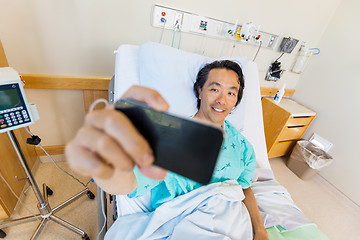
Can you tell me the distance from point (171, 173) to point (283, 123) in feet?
4.87

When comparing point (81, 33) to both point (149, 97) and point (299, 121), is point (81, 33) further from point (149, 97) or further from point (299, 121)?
point (299, 121)

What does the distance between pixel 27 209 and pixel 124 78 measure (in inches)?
45.8

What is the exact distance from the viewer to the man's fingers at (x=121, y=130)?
12.0 inches

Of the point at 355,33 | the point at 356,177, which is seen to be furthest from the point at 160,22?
the point at 356,177

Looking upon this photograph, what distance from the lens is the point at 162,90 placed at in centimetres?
103

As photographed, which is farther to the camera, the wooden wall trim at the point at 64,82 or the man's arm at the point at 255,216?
the wooden wall trim at the point at 64,82

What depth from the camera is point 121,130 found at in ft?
1.00

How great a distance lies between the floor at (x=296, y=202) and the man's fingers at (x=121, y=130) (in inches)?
46.4

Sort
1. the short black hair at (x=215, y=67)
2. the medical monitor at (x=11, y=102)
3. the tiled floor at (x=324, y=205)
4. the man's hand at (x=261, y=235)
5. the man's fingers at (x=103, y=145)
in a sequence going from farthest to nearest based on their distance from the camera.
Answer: the tiled floor at (x=324, y=205) → the short black hair at (x=215, y=67) → the man's hand at (x=261, y=235) → the medical monitor at (x=11, y=102) → the man's fingers at (x=103, y=145)

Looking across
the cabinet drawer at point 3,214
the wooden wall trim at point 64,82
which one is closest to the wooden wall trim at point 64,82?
the wooden wall trim at point 64,82

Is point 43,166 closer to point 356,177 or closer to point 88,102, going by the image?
point 88,102

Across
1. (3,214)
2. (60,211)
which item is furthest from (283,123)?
(3,214)

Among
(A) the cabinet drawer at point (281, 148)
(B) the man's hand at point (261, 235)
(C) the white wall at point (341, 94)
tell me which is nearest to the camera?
(B) the man's hand at point (261, 235)

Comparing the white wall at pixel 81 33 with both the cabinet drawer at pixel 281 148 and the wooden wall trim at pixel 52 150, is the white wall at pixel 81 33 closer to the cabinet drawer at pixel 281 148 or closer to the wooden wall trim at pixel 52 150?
the wooden wall trim at pixel 52 150
